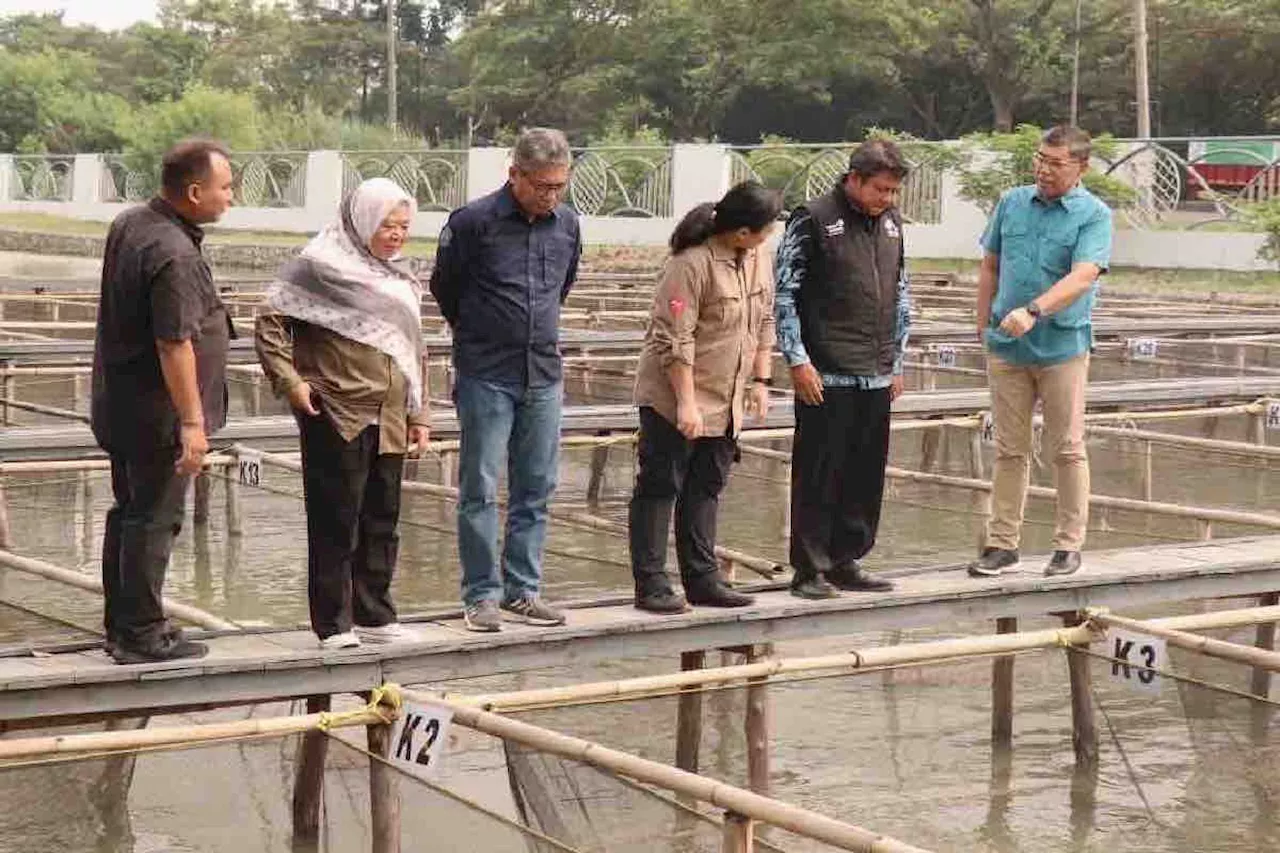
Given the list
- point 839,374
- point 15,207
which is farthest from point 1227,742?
point 15,207

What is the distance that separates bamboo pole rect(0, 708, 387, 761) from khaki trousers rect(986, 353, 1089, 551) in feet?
10.2

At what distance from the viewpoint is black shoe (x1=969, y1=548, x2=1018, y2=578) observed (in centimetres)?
769

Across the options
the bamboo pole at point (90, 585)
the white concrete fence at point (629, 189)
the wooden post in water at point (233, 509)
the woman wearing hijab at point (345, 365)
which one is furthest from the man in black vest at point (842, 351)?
the white concrete fence at point (629, 189)

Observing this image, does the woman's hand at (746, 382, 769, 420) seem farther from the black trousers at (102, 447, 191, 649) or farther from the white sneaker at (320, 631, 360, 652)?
the black trousers at (102, 447, 191, 649)

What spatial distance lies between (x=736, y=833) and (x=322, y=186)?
36241 millimetres

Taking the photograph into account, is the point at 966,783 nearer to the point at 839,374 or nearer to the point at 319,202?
the point at 839,374

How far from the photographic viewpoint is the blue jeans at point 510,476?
6504mm

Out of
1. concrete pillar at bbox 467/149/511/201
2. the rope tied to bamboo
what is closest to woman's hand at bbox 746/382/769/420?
the rope tied to bamboo

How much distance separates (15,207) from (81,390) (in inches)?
1455

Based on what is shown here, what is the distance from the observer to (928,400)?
13.2 meters

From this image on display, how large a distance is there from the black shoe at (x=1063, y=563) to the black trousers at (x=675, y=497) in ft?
4.20

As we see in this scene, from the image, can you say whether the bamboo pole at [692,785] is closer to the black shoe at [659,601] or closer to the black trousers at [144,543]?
the black trousers at [144,543]

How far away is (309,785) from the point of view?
5504 millimetres

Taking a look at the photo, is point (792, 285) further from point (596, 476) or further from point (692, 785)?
point (596, 476)
